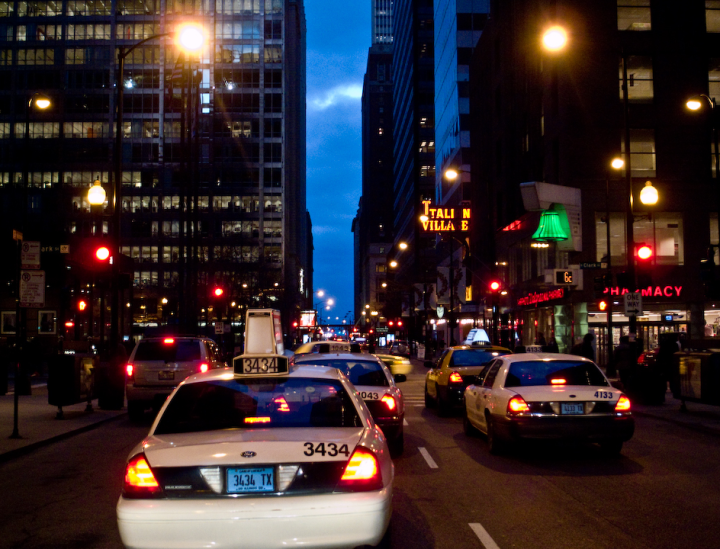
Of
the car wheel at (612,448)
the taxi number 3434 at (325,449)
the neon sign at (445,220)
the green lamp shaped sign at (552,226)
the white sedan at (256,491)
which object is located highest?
the neon sign at (445,220)

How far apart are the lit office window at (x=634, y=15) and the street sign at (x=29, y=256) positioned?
34.7m

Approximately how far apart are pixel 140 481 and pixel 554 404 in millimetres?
7114

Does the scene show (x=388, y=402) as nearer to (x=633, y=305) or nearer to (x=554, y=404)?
(x=554, y=404)

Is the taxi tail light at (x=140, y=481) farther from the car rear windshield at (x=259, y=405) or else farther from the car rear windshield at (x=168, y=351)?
the car rear windshield at (x=168, y=351)

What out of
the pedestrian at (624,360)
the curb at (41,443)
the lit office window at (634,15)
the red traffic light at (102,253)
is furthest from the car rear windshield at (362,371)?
the lit office window at (634,15)

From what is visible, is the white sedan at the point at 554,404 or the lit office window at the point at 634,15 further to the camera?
the lit office window at the point at 634,15

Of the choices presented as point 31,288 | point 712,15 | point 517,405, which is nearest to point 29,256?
point 31,288

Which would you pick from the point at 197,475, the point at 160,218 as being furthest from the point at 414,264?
the point at 197,475

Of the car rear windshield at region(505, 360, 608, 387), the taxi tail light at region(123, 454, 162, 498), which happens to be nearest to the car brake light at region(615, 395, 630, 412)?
the car rear windshield at region(505, 360, 608, 387)

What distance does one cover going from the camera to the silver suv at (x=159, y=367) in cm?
1664

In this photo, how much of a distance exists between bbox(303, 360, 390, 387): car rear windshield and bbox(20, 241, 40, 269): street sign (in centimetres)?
610

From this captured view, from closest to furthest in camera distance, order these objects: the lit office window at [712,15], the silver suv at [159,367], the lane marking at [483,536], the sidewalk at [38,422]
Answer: the lane marking at [483,536], the sidewalk at [38,422], the silver suv at [159,367], the lit office window at [712,15]

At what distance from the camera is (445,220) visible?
174 ft

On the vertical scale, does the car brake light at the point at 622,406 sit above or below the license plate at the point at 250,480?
below
